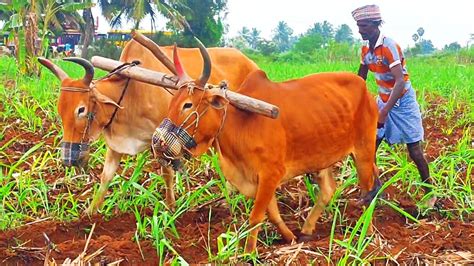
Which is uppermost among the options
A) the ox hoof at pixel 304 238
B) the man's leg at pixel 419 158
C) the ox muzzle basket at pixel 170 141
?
the ox muzzle basket at pixel 170 141

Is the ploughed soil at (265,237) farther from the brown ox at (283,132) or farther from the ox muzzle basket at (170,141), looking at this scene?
the ox muzzle basket at (170,141)

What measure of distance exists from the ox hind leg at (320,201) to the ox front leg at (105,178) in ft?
4.75

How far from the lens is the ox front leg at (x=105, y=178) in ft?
15.1

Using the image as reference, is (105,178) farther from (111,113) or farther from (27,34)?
(27,34)

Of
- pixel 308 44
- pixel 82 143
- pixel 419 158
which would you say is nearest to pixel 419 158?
pixel 419 158

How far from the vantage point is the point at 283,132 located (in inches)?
149

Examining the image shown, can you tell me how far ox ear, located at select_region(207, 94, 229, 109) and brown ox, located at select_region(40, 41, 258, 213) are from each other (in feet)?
3.90

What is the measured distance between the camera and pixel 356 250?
346 centimetres

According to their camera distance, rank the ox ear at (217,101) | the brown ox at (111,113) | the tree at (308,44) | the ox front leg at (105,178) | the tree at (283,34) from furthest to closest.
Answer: the tree at (283,34) → the tree at (308,44) → the ox front leg at (105,178) → the brown ox at (111,113) → the ox ear at (217,101)

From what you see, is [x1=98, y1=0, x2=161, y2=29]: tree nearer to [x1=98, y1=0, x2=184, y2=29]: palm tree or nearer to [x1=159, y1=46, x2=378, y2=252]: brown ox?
[x1=98, y1=0, x2=184, y2=29]: palm tree

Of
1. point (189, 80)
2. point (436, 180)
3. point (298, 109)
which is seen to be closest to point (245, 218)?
point (298, 109)

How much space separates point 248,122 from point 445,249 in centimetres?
Answer: 135

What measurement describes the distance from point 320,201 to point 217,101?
1.07 m

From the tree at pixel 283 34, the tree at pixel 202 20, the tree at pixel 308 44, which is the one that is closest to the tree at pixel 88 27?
the tree at pixel 202 20
